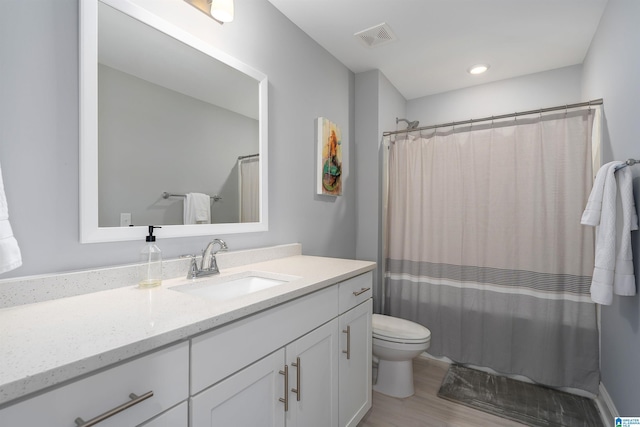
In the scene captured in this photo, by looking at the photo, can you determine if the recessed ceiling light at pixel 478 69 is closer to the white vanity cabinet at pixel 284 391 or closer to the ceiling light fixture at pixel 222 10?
the ceiling light fixture at pixel 222 10

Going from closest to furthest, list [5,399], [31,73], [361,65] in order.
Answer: [5,399], [31,73], [361,65]

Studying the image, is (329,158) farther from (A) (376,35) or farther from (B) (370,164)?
(A) (376,35)

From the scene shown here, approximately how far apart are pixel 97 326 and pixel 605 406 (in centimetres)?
259

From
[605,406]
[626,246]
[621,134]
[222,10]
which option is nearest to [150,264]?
[222,10]

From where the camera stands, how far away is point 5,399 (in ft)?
1.58

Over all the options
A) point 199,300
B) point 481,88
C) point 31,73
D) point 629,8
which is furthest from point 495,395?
point 31,73

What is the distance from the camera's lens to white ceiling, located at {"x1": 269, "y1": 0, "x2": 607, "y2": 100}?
1824 millimetres

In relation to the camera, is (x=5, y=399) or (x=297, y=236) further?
(x=297, y=236)

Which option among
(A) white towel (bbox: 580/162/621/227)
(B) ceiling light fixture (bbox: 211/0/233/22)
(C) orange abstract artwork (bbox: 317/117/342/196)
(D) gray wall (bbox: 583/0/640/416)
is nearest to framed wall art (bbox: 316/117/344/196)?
(C) orange abstract artwork (bbox: 317/117/342/196)

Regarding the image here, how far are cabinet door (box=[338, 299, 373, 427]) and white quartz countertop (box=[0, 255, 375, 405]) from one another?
0.43m

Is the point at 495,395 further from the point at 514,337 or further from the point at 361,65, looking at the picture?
the point at 361,65

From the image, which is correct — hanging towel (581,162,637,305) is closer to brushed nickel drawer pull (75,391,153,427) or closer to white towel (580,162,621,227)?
white towel (580,162,621,227)

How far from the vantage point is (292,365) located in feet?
3.61

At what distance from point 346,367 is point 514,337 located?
1452mm
